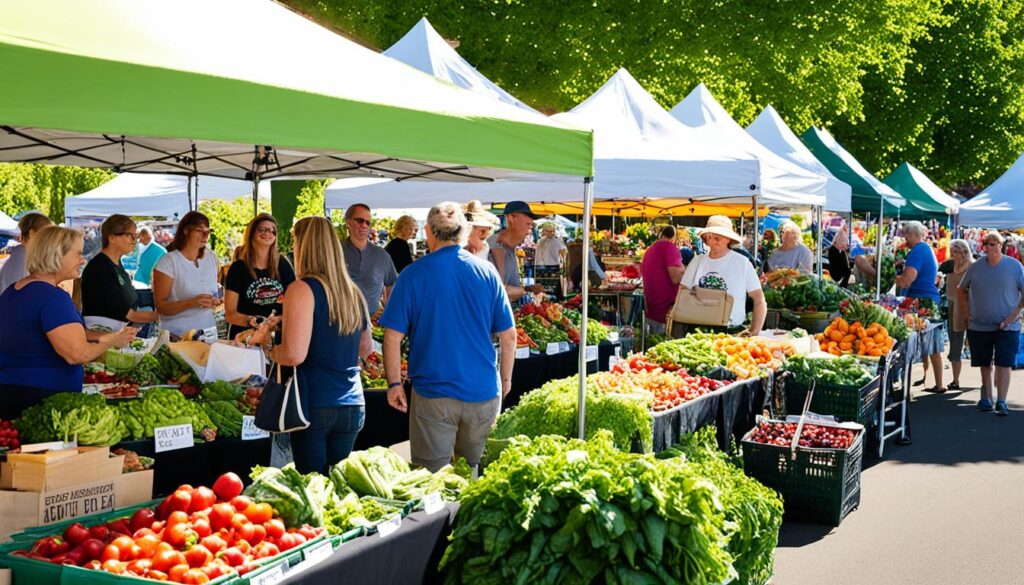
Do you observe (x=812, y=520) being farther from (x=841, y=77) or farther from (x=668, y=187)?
(x=841, y=77)

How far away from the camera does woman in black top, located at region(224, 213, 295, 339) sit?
714 centimetres

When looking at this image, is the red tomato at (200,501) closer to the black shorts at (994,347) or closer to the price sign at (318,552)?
the price sign at (318,552)

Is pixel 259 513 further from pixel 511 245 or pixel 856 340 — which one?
pixel 856 340

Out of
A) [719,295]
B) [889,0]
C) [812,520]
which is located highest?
[889,0]

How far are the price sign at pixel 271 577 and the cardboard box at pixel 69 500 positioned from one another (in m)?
1.31

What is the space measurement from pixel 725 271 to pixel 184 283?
432 cm

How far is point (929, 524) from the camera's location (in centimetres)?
693

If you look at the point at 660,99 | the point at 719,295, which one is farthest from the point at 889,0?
the point at 719,295

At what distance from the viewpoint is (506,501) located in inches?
156

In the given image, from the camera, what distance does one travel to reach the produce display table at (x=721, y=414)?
6309 millimetres

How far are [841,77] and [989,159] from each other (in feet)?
49.7

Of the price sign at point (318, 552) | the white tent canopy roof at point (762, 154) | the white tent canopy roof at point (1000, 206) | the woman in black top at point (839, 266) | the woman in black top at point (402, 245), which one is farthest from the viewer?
the white tent canopy roof at point (1000, 206)

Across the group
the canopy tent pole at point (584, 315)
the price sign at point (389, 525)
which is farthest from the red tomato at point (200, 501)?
the canopy tent pole at point (584, 315)

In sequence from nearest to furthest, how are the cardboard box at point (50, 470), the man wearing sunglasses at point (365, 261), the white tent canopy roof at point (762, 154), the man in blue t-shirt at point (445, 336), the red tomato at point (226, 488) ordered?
the red tomato at point (226, 488) → the cardboard box at point (50, 470) → the man in blue t-shirt at point (445, 336) → the man wearing sunglasses at point (365, 261) → the white tent canopy roof at point (762, 154)
